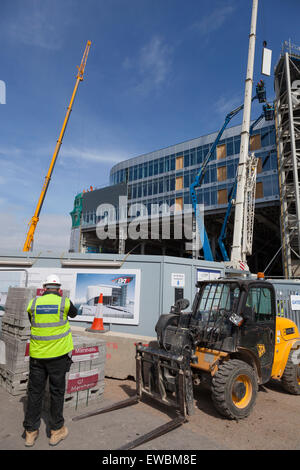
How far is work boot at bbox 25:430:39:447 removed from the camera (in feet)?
11.1

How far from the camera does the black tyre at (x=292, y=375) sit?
5465 millimetres

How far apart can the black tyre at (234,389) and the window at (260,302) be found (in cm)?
92

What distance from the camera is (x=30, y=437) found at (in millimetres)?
3432

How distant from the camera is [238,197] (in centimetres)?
1591

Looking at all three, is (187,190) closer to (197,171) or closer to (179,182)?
(179,182)

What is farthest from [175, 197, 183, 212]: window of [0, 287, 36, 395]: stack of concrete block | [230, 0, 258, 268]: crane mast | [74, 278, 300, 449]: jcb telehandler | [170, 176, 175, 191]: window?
[0, 287, 36, 395]: stack of concrete block

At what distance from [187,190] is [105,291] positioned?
29.4 metres

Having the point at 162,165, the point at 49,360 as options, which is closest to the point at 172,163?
the point at 162,165

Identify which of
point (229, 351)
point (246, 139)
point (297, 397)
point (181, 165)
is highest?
point (181, 165)

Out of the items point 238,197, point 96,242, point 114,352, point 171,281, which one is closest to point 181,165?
point 96,242

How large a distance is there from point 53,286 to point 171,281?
4827mm

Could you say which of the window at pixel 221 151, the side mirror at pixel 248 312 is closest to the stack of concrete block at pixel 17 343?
the side mirror at pixel 248 312

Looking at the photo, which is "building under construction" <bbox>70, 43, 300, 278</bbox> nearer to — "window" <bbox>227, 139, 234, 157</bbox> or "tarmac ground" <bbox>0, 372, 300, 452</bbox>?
"window" <bbox>227, 139, 234, 157</bbox>
